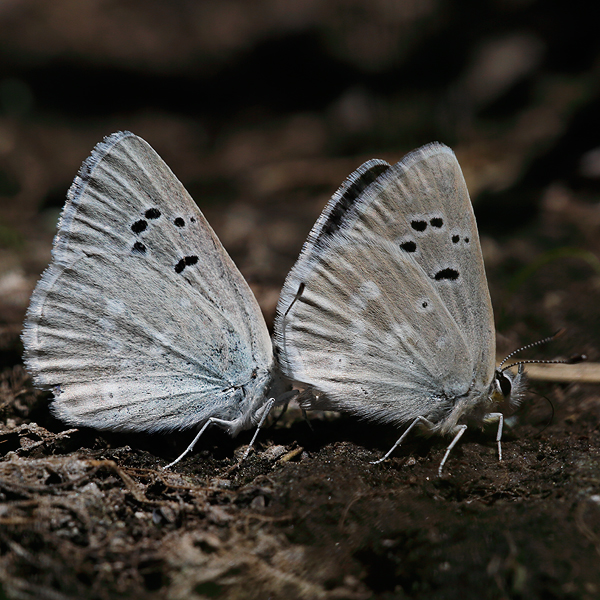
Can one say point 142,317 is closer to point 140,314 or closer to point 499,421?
point 140,314

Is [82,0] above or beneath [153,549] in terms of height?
above

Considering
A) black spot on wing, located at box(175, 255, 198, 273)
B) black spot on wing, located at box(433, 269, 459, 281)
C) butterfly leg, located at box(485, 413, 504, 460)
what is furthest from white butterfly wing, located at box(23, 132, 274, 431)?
butterfly leg, located at box(485, 413, 504, 460)

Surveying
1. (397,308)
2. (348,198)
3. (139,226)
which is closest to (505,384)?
(397,308)

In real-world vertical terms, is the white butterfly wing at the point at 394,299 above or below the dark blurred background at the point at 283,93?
below

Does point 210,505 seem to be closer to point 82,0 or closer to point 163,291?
Result: point 163,291

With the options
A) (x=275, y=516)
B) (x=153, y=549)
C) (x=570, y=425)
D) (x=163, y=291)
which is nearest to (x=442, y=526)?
(x=275, y=516)

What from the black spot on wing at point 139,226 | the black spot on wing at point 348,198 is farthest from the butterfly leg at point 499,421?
the black spot on wing at point 139,226

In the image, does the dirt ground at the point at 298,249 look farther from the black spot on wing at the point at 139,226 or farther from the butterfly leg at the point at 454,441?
the black spot on wing at the point at 139,226

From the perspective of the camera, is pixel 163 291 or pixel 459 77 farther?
pixel 459 77
